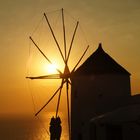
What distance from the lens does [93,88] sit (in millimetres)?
26125

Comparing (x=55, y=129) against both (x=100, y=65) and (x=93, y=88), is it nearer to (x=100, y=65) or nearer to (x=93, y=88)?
(x=93, y=88)

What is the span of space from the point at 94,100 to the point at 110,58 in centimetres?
446

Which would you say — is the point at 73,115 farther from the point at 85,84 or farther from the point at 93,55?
the point at 93,55

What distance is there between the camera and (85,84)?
26484mm

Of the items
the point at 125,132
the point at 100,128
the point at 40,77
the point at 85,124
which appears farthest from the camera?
the point at 40,77

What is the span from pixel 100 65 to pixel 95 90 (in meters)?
2.28

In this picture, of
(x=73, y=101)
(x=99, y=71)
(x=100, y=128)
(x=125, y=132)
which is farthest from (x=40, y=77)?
(x=125, y=132)

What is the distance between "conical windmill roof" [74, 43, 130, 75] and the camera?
26.4 m

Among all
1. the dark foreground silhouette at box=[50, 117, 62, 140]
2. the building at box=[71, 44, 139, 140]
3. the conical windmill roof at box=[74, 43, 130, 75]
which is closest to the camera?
the dark foreground silhouette at box=[50, 117, 62, 140]

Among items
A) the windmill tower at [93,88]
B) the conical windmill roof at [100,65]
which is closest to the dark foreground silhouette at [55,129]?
the windmill tower at [93,88]

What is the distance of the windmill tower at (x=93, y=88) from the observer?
84.9 feet

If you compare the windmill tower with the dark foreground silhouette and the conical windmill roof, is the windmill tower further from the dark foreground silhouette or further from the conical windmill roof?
the dark foreground silhouette

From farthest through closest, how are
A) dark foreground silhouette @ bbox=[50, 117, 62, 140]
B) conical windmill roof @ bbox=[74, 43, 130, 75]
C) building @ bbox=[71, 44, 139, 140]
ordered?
conical windmill roof @ bbox=[74, 43, 130, 75] → building @ bbox=[71, 44, 139, 140] → dark foreground silhouette @ bbox=[50, 117, 62, 140]

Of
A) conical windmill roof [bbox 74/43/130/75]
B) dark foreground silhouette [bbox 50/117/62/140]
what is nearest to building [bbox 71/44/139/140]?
conical windmill roof [bbox 74/43/130/75]
